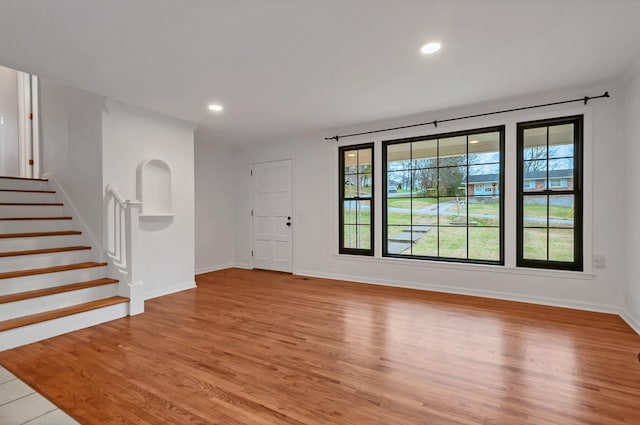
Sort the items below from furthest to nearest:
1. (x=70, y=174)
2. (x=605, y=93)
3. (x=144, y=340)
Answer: (x=70, y=174), (x=605, y=93), (x=144, y=340)

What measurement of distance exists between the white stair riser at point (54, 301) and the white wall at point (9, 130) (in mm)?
3331

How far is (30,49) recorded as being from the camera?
256 centimetres

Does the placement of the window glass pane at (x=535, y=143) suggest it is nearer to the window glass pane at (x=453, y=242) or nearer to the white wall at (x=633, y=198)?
the white wall at (x=633, y=198)

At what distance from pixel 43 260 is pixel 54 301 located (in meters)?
0.64

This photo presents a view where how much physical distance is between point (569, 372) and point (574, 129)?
9.45ft

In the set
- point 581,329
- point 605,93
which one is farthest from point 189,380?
point 605,93

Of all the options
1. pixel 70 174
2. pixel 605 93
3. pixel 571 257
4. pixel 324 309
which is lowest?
pixel 324 309

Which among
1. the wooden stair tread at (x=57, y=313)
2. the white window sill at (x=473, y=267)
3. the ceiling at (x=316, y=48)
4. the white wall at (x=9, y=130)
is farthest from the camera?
the white wall at (x=9, y=130)

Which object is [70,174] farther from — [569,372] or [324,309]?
[569,372]

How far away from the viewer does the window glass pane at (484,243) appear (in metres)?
4.15

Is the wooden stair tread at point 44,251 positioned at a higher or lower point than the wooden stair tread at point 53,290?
higher

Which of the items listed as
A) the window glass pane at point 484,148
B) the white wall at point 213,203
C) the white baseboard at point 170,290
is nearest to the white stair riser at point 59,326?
the white baseboard at point 170,290

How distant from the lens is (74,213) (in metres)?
4.11

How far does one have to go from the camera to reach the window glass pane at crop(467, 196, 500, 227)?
414 cm
